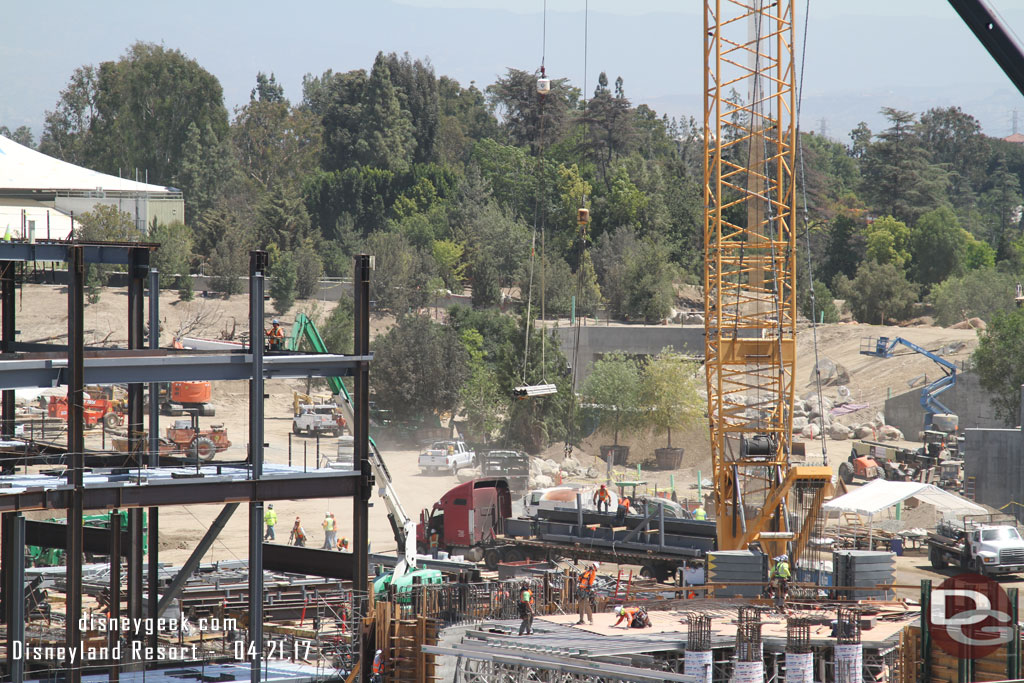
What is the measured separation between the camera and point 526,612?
2664 centimetres

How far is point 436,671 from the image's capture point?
2436 centimetres

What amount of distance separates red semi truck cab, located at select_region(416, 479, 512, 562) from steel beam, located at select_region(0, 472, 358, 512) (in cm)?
1556

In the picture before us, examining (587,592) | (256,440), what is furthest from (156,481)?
(587,592)

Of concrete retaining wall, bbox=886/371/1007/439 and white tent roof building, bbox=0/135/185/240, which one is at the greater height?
A: white tent roof building, bbox=0/135/185/240

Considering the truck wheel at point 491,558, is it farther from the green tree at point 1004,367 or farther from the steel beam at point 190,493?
the green tree at point 1004,367

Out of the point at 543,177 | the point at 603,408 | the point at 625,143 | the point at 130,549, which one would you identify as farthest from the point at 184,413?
the point at 625,143

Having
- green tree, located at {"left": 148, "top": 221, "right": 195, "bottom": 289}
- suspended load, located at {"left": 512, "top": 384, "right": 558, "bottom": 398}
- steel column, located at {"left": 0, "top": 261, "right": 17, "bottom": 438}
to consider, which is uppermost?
green tree, located at {"left": 148, "top": 221, "right": 195, "bottom": 289}

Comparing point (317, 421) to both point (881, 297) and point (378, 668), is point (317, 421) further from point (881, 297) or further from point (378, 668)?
point (881, 297)

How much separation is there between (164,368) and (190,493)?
227cm

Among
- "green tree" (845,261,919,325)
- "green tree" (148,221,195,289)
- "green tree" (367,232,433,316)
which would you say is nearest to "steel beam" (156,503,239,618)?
"green tree" (367,232,433,316)

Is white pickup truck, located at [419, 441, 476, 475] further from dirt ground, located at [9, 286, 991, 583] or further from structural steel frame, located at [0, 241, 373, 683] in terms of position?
structural steel frame, located at [0, 241, 373, 683]

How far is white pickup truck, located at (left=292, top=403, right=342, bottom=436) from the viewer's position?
64.6 metres

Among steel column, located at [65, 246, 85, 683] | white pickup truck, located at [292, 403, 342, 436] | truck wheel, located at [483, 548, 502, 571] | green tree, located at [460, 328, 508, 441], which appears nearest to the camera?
steel column, located at [65, 246, 85, 683]

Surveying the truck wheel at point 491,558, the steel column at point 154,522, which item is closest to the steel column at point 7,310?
the steel column at point 154,522
